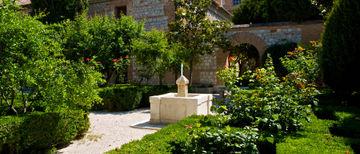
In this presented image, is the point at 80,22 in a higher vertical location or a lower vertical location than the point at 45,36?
higher

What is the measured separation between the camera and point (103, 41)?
14703mm

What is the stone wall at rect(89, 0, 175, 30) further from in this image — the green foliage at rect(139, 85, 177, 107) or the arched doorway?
the green foliage at rect(139, 85, 177, 107)

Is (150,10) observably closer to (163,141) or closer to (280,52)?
(280,52)

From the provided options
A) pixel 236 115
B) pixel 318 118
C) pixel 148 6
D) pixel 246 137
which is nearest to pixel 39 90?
pixel 236 115

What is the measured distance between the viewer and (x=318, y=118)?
20.1ft

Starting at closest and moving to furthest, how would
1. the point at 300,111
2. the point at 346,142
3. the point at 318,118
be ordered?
the point at 346,142
the point at 300,111
the point at 318,118

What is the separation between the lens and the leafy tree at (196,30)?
1488 cm

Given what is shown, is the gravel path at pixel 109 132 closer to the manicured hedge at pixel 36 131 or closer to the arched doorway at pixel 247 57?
the manicured hedge at pixel 36 131

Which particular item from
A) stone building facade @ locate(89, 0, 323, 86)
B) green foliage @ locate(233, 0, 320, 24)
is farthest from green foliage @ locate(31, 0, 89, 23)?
green foliage @ locate(233, 0, 320, 24)

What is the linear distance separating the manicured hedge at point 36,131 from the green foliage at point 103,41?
7098mm

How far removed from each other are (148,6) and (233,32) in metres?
4.95

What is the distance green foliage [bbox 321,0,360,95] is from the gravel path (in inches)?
167

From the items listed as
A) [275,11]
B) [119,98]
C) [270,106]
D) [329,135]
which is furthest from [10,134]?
[275,11]

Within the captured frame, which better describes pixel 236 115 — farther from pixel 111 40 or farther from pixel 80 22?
pixel 80 22
